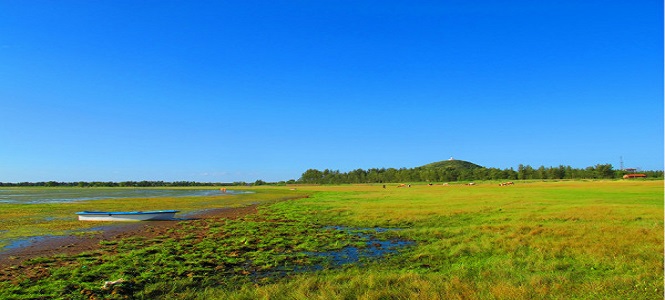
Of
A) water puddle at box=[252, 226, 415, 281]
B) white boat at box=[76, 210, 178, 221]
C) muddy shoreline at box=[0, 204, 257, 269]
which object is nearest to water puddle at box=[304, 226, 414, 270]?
water puddle at box=[252, 226, 415, 281]

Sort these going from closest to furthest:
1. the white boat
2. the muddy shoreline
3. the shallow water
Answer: the muddy shoreline → the white boat → the shallow water

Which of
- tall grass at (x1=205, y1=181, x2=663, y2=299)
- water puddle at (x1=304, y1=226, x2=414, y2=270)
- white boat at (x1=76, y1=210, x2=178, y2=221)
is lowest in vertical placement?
water puddle at (x1=304, y1=226, x2=414, y2=270)

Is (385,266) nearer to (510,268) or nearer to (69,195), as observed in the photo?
(510,268)

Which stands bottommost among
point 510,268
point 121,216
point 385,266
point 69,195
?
point 385,266

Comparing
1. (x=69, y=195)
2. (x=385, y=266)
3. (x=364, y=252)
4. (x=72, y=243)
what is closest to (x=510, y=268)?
(x=385, y=266)

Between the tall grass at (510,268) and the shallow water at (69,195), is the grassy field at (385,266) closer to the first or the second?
the tall grass at (510,268)

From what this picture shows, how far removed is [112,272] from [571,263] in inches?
639

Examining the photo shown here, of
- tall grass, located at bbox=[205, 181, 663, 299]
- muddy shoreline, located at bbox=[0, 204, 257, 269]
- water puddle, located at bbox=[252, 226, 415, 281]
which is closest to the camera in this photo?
tall grass, located at bbox=[205, 181, 663, 299]

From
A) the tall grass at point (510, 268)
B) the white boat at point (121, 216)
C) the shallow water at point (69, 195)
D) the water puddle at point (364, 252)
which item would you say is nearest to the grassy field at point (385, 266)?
the tall grass at point (510, 268)

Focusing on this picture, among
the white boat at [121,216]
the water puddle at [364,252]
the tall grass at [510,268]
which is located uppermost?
the white boat at [121,216]

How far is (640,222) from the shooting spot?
23156mm

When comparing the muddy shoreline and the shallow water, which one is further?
the shallow water

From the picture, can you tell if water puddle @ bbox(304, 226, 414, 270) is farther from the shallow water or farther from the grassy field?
the shallow water

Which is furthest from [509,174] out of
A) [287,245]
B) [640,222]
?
[287,245]
